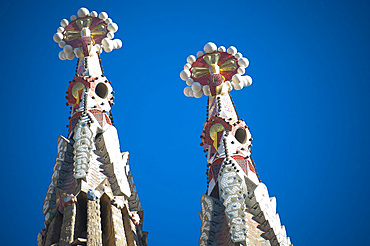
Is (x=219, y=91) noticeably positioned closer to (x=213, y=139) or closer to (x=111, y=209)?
(x=213, y=139)

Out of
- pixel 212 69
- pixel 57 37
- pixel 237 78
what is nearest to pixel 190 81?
pixel 212 69

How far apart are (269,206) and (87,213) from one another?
13.6ft

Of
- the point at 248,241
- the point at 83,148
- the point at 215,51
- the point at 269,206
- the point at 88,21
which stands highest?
the point at 88,21

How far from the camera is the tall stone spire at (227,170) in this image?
17.7 meters

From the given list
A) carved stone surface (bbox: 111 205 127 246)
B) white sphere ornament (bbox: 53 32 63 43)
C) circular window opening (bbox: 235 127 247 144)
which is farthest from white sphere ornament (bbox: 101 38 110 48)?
carved stone surface (bbox: 111 205 127 246)

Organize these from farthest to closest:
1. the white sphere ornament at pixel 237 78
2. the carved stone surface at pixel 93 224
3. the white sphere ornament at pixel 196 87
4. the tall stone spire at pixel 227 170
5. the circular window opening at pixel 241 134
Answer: the white sphere ornament at pixel 237 78 → the white sphere ornament at pixel 196 87 → the circular window opening at pixel 241 134 → the tall stone spire at pixel 227 170 → the carved stone surface at pixel 93 224

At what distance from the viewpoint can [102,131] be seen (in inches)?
787

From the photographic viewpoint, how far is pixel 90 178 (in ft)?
60.5

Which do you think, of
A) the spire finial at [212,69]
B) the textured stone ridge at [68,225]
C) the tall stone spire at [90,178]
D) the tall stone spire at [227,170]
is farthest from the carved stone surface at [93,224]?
the spire finial at [212,69]

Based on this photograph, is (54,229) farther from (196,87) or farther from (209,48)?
(209,48)

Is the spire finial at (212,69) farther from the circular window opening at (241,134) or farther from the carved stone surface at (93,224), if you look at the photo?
the carved stone surface at (93,224)

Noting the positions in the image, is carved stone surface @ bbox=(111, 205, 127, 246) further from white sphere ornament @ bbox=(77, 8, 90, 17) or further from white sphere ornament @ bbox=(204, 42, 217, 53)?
white sphere ornament @ bbox=(77, 8, 90, 17)

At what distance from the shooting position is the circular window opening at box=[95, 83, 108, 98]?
70.2ft

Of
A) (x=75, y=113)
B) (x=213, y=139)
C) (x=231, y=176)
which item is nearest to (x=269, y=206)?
(x=231, y=176)
